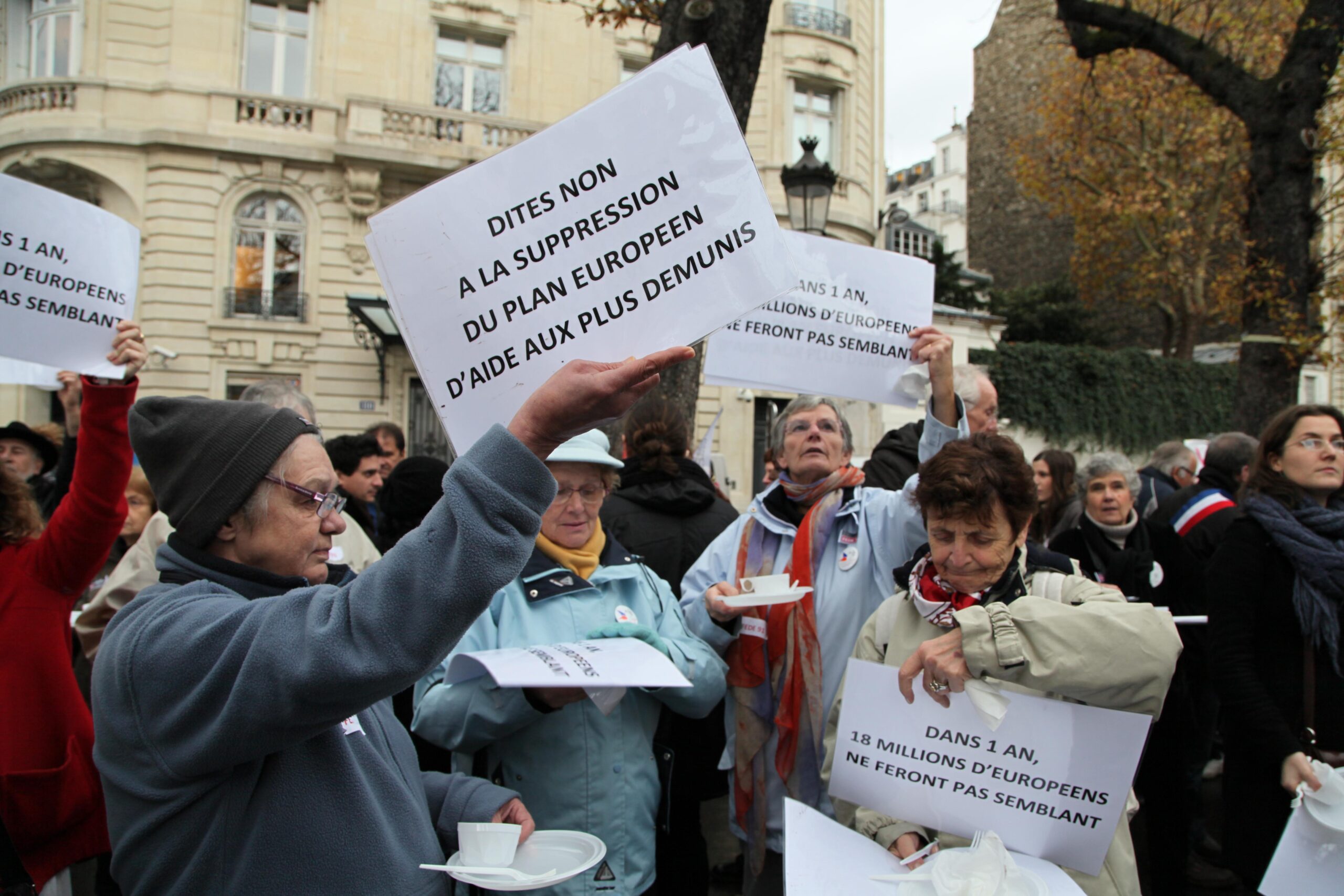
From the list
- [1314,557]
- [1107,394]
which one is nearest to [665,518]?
[1314,557]

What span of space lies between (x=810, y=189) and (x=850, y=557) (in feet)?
16.4

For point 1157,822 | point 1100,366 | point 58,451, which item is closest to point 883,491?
point 1157,822

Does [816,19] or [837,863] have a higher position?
[816,19]

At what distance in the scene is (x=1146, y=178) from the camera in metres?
19.3

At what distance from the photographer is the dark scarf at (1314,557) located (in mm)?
2648

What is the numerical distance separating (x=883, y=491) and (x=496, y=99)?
55.2 feet

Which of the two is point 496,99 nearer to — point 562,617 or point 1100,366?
point 1100,366

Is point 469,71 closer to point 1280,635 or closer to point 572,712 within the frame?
point 572,712

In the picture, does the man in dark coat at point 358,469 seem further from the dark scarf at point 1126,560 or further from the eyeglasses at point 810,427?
the dark scarf at point 1126,560

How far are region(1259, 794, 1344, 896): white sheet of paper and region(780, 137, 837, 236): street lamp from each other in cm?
552

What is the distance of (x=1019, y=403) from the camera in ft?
66.4

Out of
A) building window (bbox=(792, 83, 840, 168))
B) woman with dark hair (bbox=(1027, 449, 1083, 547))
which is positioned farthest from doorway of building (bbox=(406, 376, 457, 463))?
woman with dark hair (bbox=(1027, 449, 1083, 547))

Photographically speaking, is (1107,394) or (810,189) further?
(1107,394)

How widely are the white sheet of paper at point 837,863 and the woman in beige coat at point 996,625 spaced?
0.31 feet
